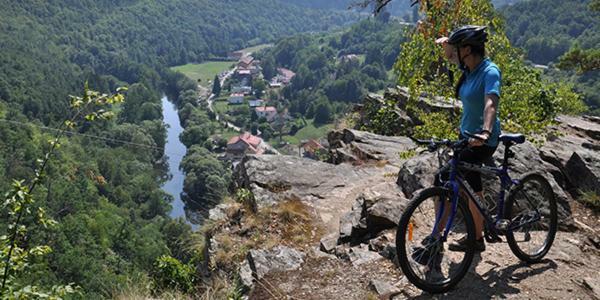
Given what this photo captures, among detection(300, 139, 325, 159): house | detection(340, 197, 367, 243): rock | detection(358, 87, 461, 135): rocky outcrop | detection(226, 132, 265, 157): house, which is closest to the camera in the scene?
detection(340, 197, 367, 243): rock

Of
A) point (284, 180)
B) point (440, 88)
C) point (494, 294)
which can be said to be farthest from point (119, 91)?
point (440, 88)

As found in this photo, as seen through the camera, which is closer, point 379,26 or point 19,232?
point 19,232

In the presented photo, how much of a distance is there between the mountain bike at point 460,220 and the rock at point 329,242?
1.53 meters

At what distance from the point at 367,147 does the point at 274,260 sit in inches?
218

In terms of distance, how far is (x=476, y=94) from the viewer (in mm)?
4430

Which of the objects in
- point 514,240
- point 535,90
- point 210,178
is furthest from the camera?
point 210,178

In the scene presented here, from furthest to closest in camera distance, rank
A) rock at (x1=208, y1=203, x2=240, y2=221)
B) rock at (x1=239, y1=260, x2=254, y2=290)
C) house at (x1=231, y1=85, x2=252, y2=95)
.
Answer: house at (x1=231, y1=85, x2=252, y2=95)
rock at (x1=208, y1=203, x2=240, y2=221)
rock at (x1=239, y1=260, x2=254, y2=290)

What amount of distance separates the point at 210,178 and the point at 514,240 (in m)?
55.3

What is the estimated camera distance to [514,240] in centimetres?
499

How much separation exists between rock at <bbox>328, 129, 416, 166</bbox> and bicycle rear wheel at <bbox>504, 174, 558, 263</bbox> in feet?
16.9

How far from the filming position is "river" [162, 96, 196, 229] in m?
68.4

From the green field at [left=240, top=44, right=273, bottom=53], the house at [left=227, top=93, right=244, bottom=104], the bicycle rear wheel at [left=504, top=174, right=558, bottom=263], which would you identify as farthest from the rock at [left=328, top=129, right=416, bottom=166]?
the green field at [left=240, top=44, right=273, bottom=53]

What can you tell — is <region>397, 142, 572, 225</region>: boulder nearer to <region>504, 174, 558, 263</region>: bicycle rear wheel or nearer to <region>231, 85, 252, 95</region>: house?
<region>504, 174, 558, 263</region>: bicycle rear wheel

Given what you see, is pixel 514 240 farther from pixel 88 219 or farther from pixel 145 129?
pixel 145 129
